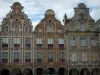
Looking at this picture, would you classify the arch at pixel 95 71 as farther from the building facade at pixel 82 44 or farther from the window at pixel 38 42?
the window at pixel 38 42

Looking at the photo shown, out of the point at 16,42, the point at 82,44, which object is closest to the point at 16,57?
the point at 16,42

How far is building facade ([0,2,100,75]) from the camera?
4025cm

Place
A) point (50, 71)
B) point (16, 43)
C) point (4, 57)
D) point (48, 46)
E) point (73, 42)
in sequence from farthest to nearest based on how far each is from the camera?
point (50, 71), point (73, 42), point (48, 46), point (16, 43), point (4, 57)

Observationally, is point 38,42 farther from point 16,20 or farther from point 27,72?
point 27,72

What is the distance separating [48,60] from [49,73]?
260 cm

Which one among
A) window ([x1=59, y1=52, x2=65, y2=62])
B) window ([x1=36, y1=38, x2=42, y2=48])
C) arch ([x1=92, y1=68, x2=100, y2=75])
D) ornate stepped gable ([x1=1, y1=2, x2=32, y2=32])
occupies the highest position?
ornate stepped gable ([x1=1, y1=2, x2=32, y2=32])

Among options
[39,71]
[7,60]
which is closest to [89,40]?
[39,71]

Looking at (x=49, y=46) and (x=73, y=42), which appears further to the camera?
(x=73, y=42)

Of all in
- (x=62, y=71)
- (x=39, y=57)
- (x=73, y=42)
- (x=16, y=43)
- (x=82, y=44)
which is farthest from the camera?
(x=62, y=71)

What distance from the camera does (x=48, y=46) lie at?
135ft

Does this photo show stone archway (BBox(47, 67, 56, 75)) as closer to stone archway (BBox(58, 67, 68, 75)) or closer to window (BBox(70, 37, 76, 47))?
stone archway (BBox(58, 67, 68, 75))

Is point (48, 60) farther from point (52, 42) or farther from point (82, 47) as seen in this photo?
point (82, 47)

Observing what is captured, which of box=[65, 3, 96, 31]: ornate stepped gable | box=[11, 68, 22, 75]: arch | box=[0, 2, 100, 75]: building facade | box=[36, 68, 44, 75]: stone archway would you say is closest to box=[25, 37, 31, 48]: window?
box=[0, 2, 100, 75]: building facade

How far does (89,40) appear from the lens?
41844 mm
